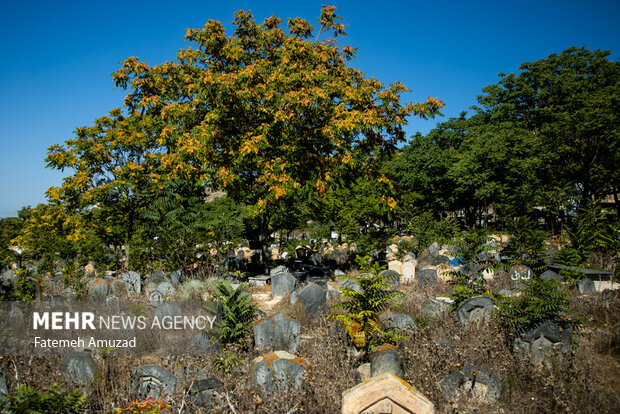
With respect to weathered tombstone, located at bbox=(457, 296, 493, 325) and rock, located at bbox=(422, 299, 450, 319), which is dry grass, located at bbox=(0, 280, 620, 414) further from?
rock, located at bbox=(422, 299, 450, 319)

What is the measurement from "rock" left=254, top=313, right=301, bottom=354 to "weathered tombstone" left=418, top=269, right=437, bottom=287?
4.63 m

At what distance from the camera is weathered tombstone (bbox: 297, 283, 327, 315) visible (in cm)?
671

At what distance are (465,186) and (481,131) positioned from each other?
24.1 ft

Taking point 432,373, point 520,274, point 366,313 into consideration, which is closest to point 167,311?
point 366,313

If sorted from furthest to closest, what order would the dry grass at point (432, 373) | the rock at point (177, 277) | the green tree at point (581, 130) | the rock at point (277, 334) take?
the green tree at point (581, 130) < the rock at point (177, 277) < the rock at point (277, 334) < the dry grass at point (432, 373)

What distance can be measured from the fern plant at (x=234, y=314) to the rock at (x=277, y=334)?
275mm

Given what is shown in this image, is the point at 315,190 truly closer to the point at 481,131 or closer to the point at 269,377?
the point at 269,377

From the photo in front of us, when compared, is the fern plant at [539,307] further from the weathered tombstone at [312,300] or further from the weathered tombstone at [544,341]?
the weathered tombstone at [312,300]

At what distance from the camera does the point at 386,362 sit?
4.22 metres

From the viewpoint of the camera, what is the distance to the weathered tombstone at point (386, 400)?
9.28 feet

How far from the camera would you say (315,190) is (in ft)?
28.9

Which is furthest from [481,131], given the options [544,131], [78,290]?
[78,290]

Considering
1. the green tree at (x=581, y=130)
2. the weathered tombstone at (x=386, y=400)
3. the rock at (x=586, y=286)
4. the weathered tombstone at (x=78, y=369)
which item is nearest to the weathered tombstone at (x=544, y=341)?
the weathered tombstone at (x=386, y=400)

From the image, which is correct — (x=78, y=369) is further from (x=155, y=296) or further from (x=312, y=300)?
(x=312, y=300)
